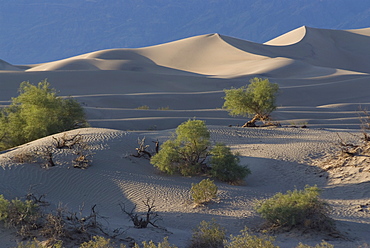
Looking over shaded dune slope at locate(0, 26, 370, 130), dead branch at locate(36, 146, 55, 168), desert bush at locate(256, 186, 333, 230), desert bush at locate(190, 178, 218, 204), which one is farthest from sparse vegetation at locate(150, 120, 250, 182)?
shaded dune slope at locate(0, 26, 370, 130)

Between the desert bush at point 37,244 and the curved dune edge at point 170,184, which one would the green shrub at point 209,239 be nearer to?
the curved dune edge at point 170,184

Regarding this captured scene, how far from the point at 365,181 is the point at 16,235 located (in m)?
8.79

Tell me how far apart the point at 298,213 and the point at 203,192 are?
8.72 ft

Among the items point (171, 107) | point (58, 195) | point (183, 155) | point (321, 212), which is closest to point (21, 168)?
point (58, 195)

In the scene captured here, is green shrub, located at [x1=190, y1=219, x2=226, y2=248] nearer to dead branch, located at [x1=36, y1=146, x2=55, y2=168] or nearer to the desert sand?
the desert sand

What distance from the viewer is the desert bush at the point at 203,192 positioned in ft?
40.7

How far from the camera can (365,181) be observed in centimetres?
1412

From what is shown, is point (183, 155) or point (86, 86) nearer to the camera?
point (183, 155)

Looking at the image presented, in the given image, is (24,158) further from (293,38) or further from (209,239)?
(293,38)

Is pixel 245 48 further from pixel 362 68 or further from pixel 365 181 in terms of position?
pixel 365 181

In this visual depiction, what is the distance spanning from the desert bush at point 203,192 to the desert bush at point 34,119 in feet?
27.6

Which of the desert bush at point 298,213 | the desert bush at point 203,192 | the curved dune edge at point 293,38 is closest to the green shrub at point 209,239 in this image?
the desert bush at point 298,213

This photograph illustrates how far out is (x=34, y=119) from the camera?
1928cm

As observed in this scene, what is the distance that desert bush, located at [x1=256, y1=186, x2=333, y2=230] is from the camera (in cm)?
1028
